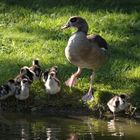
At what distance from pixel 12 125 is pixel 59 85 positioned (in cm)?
169

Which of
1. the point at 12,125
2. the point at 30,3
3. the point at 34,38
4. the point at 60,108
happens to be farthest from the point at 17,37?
the point at 12,125

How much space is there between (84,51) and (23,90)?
1367mm

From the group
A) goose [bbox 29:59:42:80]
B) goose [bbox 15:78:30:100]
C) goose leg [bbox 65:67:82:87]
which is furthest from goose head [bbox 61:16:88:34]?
goose [bbox 15:78:30:100]

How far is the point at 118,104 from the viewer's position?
11.3m

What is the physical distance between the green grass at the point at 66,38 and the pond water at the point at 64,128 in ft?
2.83

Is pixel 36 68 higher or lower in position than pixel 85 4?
lower

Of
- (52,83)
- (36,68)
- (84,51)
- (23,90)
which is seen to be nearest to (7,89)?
(23,90)

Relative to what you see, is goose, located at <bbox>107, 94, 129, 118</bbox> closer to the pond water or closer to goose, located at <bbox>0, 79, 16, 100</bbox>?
the pond water

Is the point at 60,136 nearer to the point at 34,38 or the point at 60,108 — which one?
the point at 60,108

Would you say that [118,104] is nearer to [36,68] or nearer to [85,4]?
[36,68]

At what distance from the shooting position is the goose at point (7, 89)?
11711 mm

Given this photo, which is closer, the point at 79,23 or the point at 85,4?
the point at 79,23

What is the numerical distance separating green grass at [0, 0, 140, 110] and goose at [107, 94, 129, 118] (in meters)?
0.58

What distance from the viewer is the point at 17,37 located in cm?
1530
